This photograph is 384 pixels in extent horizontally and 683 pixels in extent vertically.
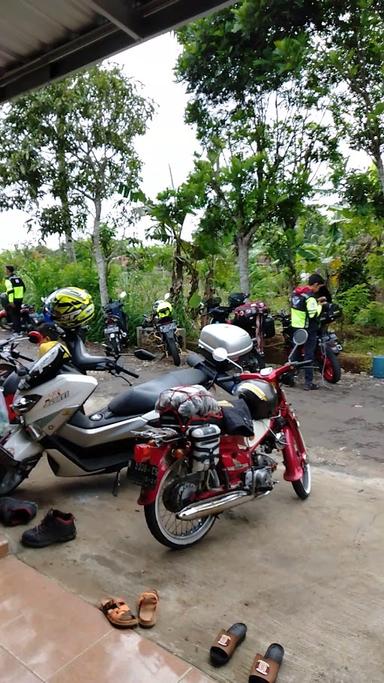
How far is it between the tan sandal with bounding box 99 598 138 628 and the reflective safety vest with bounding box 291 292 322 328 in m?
5.14

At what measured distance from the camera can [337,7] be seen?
7395mm

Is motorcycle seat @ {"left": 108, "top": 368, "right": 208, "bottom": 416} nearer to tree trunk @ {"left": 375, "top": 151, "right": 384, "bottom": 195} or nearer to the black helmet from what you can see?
the black helmet

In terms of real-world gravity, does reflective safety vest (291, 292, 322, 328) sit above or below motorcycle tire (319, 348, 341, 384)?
above

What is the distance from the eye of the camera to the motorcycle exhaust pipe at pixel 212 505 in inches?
110

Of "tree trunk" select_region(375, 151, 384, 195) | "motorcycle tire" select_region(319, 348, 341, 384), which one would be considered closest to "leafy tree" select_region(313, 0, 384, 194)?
"tree trunk" select_region(375, 151, 384, 195)

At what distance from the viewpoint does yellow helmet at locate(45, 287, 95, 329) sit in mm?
3973

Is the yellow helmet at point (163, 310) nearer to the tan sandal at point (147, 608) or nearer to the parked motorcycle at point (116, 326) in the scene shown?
the parked motorcycle at point (116, 326)

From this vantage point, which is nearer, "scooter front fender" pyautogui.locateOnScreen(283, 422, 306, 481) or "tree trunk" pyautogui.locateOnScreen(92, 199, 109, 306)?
"scooter front fender" pyautogui.locateOnScreen(283, 422, 306, 481)

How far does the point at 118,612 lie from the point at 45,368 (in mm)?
1578

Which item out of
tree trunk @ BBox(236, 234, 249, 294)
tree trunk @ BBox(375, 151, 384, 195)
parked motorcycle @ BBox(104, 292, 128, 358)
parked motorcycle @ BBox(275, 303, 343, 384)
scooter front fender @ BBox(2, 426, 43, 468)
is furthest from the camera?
tree trunk @ BBox(236, 234, 249, 294)

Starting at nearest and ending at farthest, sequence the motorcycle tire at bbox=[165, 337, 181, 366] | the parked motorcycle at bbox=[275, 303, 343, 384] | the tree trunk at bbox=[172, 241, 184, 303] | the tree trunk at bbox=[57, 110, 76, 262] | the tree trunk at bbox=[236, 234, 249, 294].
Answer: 1. the parked motorcycle at bbox=[275, 303, 343, 384]
2. the motorcycle tire at bbox=[165, 337, 181, 366]
3. the tree trunk at bbox=[236, 234, 249, 294]
4. the tree trunk at bbox=[57, 110, 76, 262]
5. the tree trunk at bbox=[172, 241, 184, 303]

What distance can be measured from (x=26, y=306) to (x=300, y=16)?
7641 mm

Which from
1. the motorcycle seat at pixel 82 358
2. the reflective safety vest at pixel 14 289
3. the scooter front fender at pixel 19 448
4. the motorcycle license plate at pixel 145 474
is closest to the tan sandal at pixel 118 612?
the motorcycle license plate at pixel 145 474

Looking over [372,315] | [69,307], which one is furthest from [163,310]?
[69,307]
